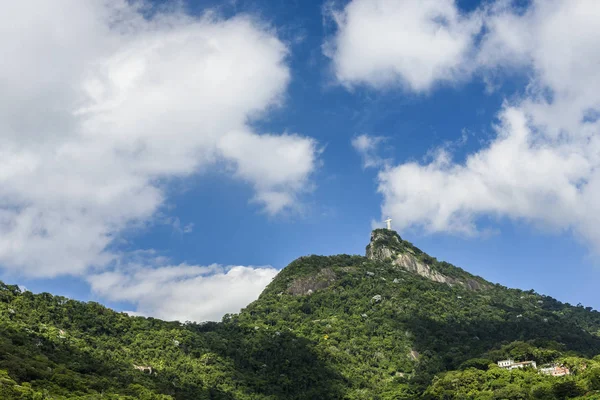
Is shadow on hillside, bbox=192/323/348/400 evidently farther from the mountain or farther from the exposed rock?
the exposed rock

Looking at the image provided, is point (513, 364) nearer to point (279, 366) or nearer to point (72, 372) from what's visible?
point (279, 366)

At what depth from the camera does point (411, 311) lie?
16600cm

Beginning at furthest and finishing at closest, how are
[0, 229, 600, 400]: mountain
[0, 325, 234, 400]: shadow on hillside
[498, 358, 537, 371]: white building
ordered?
Result: [498, 358, 537, 371]: white building < [0, 229, 600, 400]: mountain < [0, 325, 234, 400]: shadow on hillside

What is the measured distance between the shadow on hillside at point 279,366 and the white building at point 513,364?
1336 inches

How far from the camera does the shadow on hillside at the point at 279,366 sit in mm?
117312

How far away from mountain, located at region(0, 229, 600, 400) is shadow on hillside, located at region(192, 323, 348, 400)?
0.28 meters

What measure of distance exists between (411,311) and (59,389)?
112900 millimetres

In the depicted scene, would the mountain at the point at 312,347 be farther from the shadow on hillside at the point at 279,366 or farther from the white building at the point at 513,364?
the white building at the point at 513,364

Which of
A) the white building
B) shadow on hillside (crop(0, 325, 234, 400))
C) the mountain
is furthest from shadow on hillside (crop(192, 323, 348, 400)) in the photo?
the white building

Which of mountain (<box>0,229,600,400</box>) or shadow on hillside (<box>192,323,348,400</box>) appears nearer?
mountain (<box>0,229,600,400</box>)

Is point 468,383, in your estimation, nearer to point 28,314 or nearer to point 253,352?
point 253,352

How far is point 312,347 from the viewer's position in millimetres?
138750

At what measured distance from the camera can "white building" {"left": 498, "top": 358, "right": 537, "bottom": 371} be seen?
11256 centimetres

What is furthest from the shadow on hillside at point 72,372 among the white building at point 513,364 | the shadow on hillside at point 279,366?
the white building at point 513,364
